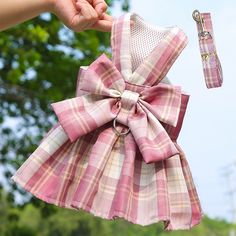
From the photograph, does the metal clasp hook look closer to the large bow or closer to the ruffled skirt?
the large bow

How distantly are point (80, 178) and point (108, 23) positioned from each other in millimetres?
414

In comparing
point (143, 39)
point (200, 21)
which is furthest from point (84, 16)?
point (200, 21)

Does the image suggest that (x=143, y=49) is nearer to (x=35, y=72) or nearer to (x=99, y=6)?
(x=99, y=6)

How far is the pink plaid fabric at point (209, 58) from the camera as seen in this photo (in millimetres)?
1520

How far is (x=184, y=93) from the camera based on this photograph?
5.03ft

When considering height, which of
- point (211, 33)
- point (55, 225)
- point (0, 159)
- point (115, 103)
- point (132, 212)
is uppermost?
point (211, 33)

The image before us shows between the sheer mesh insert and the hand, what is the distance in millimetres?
74

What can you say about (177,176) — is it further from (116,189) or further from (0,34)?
(0,34)

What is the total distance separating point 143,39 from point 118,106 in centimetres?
19

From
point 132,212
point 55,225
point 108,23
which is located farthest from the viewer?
point 55,225

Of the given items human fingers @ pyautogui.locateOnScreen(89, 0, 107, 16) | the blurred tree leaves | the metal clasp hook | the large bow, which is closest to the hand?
human fingers @ pyautogui.locateOnScreen(89, 0, 107, 16)

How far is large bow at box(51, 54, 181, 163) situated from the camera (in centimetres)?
147

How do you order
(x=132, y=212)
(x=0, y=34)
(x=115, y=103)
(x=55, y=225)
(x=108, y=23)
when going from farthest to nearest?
1. (x=55, y=225)
2. (x=0, y=34)
3. (x=108, y=23)
4. (x=115, y=103)
5. (x=132, y=212)

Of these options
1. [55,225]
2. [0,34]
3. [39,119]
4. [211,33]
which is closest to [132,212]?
[211,33]
